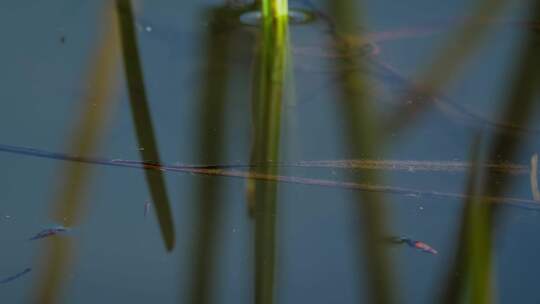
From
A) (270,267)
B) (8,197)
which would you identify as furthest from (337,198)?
(8,197)

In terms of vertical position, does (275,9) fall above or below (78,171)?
above

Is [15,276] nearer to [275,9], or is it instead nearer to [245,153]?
[245,153]

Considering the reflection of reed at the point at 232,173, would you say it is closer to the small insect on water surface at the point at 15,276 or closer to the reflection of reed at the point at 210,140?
the reflection of reed at the point at 210,140

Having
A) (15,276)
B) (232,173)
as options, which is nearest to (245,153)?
(232,173)

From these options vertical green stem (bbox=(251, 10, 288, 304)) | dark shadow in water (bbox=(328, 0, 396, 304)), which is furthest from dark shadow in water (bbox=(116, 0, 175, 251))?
dark shadow in water (bbox=(328, 0, 396, 304))

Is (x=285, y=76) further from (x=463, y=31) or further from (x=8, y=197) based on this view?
(x=8, y=197)

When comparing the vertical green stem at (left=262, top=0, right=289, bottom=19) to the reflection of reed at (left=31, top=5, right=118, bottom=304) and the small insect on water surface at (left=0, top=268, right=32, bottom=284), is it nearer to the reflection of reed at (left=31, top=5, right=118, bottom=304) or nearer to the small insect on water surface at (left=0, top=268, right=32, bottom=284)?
the reflection of reed at (left=31, top=5, right=118, bottom=304)

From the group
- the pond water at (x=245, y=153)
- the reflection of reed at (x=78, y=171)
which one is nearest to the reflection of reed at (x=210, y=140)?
the pond water at (x=245, y=153)
